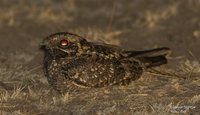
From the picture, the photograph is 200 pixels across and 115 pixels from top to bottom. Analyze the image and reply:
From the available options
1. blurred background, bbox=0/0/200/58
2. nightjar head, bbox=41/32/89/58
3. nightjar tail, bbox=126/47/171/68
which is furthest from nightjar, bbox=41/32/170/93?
blurred background, bbox=0/0/200/58

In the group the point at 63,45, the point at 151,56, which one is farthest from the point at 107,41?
the point at 63,45

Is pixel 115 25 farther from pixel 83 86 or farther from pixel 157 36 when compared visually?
pixel 83 86

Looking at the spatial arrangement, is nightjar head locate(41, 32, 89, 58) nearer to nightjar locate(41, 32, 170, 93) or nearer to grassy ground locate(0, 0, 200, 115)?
nightjar locate(41, 32, 170, 93)

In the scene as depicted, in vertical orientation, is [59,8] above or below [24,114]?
above


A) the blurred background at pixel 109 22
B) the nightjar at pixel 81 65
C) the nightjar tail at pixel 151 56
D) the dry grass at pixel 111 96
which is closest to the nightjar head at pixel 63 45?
the nightjar at pixel 81 65

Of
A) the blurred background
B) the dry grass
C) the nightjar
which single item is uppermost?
the blurred background

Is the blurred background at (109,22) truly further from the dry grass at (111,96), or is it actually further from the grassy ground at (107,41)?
the dry grass at (111,96)

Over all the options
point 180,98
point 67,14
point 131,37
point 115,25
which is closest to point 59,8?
point 67,14
